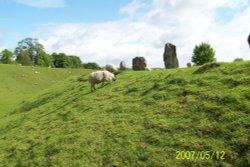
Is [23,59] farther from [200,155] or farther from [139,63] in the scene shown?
[200,155]

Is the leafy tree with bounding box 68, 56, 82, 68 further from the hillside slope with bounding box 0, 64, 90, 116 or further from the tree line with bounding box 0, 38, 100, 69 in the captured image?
the hillside slope with bounding box 0, 64, 90, 116

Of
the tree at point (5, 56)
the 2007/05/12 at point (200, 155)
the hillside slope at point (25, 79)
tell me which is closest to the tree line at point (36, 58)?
the tree at point (5, 56)

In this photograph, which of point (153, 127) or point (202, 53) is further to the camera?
point (202, 53)

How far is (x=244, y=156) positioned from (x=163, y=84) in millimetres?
9070

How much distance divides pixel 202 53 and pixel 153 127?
41391 millimetres

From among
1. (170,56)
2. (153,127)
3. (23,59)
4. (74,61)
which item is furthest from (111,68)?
(74,61)

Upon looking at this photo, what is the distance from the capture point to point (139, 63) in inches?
1411

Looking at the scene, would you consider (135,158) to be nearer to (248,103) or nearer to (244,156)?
(244,156)

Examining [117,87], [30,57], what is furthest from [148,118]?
[30,57]

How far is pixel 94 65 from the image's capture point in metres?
147

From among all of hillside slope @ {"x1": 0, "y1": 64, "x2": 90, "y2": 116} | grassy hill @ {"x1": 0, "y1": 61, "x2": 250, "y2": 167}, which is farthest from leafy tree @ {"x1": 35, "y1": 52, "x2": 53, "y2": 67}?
grassy hill @ {"x1": 0, "y1": 61, "x2": 250, "y2": 167}

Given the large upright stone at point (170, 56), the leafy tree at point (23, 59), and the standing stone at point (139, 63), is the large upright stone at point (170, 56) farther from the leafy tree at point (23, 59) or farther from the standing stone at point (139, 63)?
the leafy tree at point (23, 59)

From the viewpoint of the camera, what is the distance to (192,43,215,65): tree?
2060 inches

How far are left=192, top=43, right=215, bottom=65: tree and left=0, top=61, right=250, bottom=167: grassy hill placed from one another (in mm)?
33805
